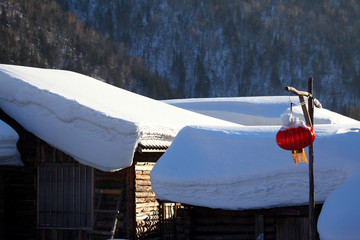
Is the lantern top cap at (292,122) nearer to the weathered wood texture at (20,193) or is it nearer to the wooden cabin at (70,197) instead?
the wooden cabin at (70,197)

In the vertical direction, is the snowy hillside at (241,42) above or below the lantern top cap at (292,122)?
above

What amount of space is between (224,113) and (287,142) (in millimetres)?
16257

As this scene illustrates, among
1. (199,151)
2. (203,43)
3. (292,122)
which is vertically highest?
(203,43)

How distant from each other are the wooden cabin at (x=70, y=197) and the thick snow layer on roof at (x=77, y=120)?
43cm

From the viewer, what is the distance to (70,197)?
11.7 meters

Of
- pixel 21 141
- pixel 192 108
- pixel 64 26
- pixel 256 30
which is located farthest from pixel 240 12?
pixel 21 141

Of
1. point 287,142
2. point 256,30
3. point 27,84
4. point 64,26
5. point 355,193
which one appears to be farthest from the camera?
point 256,30

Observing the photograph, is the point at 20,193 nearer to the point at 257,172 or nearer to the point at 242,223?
the point at 242,223

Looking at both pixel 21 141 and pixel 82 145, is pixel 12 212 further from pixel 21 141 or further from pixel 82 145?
pixel 82 145

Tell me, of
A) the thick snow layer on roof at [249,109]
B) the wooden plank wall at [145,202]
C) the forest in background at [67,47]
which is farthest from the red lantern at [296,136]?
the forest in background at [67,47]

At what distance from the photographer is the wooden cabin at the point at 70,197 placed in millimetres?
11312

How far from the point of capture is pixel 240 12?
93438 mm

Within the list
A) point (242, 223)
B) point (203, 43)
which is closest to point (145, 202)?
point (242, 223)

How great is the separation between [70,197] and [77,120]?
5.75 ft
